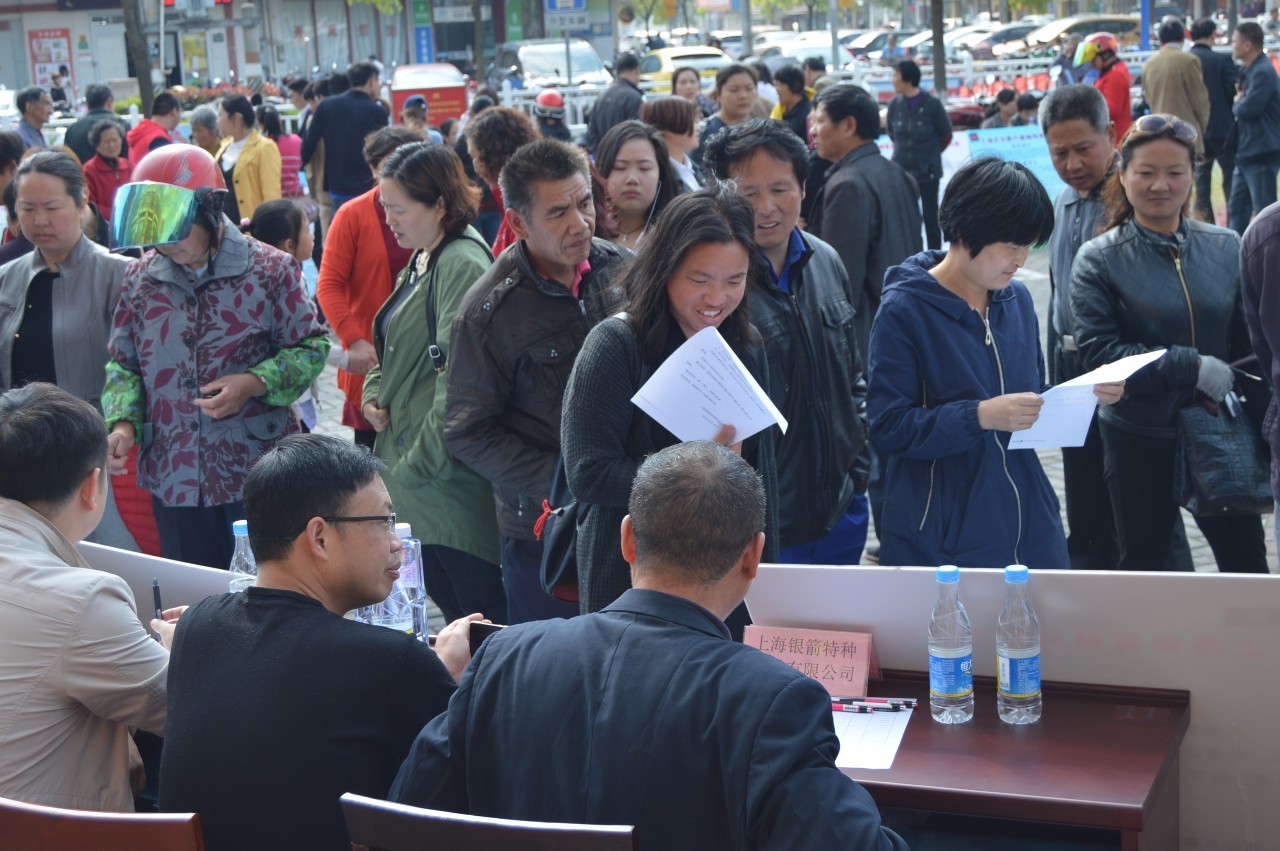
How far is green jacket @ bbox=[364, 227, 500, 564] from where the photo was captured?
13.4ft

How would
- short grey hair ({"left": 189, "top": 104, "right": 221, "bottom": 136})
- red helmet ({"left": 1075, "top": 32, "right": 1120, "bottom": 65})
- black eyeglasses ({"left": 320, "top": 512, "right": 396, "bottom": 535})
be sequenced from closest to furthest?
black eyeglasses ({"left": 320, "top": 512, "right": 396, "bottom": 535}) < short grey hair ({"left": 189, "top": 104, "right": 221, "bottom": 136}) < red helmet ({"left": 1075, "top": 32, "right": 1120, "bottom": 65})

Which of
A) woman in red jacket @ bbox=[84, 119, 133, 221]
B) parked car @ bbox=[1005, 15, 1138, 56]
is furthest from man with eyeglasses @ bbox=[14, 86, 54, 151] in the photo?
parked car @ bbox=[1005, 15, 1138, 56]

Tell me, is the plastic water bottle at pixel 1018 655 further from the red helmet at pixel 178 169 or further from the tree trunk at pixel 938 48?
the tree trunk at pixel 938 48

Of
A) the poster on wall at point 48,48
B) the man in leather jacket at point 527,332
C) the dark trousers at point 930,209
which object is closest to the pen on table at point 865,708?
the man in leather jacket at point 527,332

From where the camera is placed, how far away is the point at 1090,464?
15.2ft

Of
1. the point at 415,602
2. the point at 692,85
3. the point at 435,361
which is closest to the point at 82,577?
the point at 415,602

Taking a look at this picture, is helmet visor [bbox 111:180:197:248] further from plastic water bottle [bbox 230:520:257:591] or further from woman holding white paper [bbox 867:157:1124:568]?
woman holding white paper [bbox 867:157:1124:568]

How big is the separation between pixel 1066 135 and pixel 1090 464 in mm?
Result: 1093

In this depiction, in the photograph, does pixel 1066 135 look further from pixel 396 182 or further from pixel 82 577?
pixel 82 577

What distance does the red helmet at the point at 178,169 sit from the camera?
4.48m

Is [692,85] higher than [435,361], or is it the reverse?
[692,85]

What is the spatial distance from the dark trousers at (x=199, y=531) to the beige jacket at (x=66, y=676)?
1.77 meters

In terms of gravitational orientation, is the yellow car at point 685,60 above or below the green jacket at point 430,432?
above

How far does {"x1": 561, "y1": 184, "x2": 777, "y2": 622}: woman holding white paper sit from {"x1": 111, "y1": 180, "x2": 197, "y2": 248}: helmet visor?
5.63 feet
